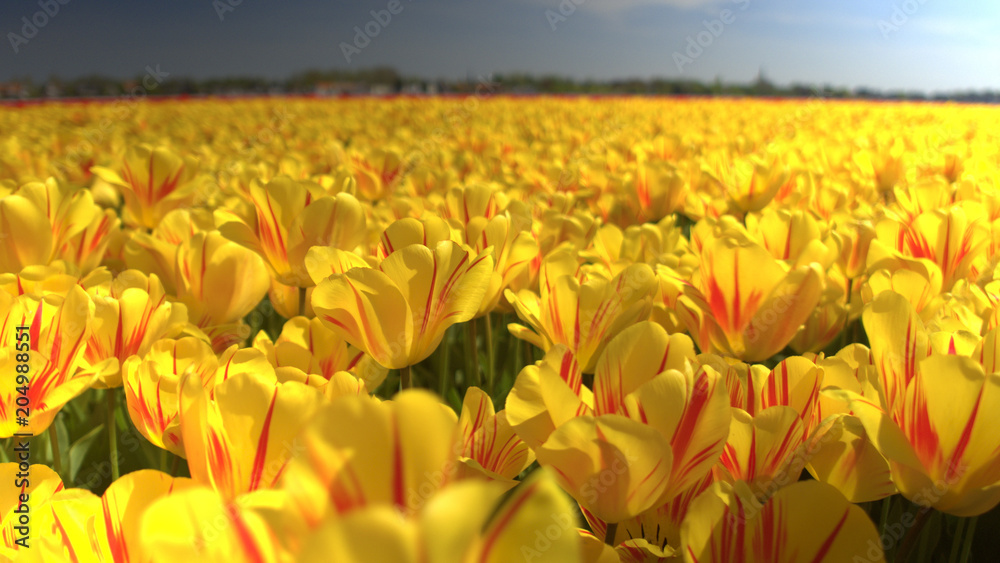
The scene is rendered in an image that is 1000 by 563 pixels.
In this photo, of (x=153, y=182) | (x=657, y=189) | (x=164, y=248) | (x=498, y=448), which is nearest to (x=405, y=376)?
(x=498, y=448)

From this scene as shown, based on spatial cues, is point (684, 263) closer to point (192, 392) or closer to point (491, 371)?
point (491, 371)

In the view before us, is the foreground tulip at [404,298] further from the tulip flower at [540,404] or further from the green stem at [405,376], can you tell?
the tulip flower at [540,404]

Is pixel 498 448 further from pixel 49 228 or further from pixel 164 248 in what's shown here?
pixel 49 228

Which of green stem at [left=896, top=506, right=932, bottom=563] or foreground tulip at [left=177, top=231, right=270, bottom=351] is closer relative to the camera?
green stem at [left=896, top=506, right=932, bottom=563]

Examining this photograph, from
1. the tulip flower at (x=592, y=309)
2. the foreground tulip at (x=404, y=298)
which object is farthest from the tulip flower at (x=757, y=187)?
the foreground tulip at (x=404, y=298)

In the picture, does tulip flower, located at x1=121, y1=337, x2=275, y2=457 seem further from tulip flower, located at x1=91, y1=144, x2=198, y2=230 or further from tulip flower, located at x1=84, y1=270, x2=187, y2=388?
tulip flower, located at x1=91, y1=144, x2=198, y2=230

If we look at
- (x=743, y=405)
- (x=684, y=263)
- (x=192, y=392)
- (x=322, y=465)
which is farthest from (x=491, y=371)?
(x=322, y=465)

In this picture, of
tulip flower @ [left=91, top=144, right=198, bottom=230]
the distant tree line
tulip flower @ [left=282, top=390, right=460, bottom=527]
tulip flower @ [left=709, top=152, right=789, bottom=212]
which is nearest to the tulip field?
tulip flower @ [left=282, top=390, right=460, bottom=527]

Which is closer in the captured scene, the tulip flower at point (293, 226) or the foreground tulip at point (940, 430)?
the foreground tulip at point (940, 430)

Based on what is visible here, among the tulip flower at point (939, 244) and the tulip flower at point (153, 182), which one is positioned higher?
the tulip flower at point (153, 182)
